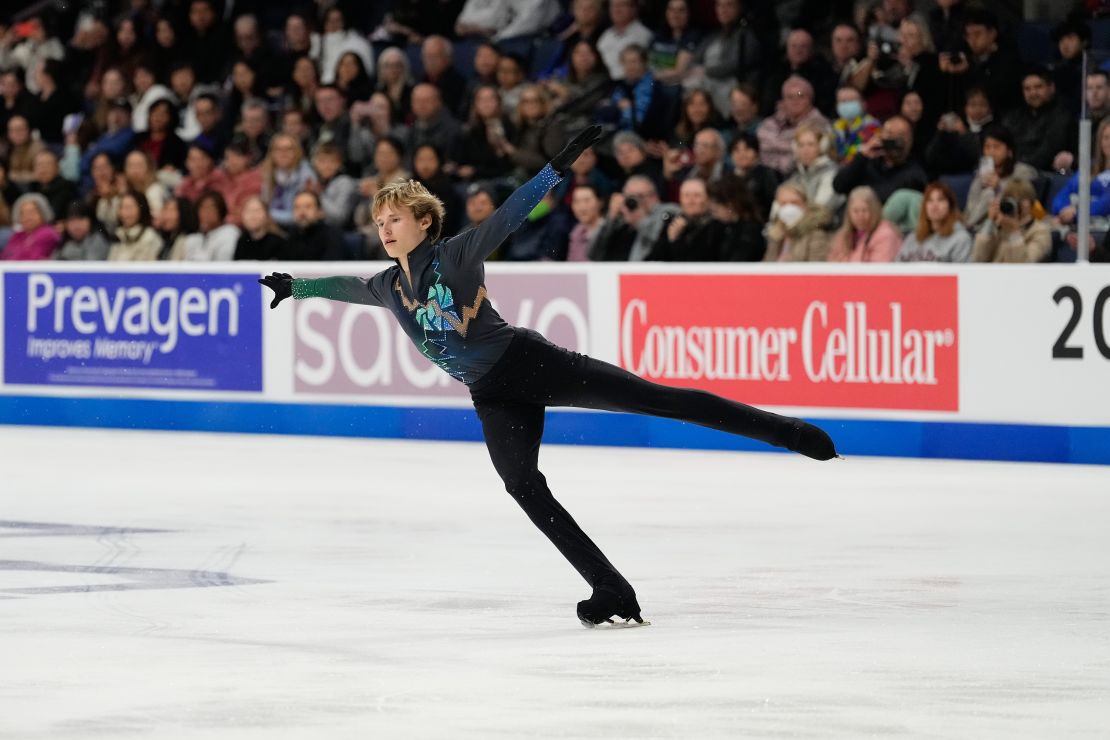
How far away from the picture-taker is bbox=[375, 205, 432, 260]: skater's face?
6969mm

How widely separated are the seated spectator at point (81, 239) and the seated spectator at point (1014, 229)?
715 centimetres

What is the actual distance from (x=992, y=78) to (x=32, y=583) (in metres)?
8.43

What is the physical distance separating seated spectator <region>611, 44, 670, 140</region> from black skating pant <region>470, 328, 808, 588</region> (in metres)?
8.83

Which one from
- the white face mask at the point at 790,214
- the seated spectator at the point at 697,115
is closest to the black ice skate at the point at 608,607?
the white face mask at the point at 790,214

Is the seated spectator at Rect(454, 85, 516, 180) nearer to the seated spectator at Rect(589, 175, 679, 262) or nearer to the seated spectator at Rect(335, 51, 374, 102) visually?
the seated spectator at Rect(335, 51, 374, 102)

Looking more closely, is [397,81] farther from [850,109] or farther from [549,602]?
[549,602]

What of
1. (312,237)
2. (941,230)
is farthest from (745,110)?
(312,237)

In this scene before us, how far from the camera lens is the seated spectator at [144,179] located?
1745cm

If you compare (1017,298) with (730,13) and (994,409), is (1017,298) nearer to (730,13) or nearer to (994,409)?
(994,409)

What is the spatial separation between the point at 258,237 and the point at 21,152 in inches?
169

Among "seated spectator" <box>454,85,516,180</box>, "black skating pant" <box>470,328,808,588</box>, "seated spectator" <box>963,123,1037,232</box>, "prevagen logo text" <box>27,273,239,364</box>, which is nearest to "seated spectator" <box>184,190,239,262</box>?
"prevagen logo text" <box>27,273,239,364</box>

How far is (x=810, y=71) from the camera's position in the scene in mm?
15062

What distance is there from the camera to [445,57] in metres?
17.1

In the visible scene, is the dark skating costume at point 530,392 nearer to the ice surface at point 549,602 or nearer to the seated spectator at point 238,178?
the ice surface at point 549,602
